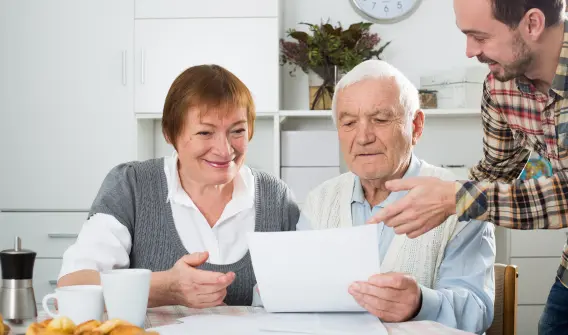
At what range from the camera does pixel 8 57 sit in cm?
356

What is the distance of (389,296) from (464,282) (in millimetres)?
304

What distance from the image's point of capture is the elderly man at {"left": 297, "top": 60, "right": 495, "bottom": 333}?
158 centimetres

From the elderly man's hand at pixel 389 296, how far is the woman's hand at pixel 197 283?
0.82ft

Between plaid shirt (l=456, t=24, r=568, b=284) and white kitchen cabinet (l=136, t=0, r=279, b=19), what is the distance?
172 cm

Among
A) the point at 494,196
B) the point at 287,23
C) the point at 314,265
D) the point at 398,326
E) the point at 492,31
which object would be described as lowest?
the point at 398,326

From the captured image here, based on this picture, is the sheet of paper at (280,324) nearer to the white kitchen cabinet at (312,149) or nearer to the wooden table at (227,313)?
the wooden table at (227,313)

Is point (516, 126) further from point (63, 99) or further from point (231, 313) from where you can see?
point (63, 99)

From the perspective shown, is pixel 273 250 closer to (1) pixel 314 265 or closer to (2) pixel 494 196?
(1) pixel 314 265

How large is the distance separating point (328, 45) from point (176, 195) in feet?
6.19

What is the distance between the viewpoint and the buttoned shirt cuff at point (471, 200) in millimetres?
1413

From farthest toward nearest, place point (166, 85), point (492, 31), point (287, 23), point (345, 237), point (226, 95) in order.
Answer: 1. point (287, 23)
2. point (166, 85)
3. point (226, 95)
4. point (492, 31)
5. point (345, 237)

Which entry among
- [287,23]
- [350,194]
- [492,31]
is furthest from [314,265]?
[287,23]

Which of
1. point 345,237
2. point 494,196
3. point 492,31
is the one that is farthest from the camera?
point 492,31

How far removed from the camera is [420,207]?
4.54 ft
